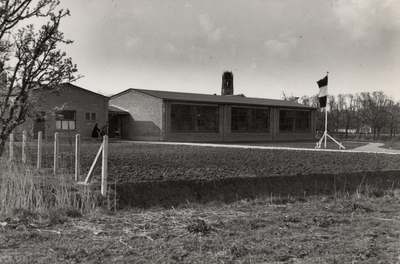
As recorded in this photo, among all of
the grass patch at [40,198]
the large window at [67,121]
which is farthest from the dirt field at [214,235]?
the large window at [67,121]

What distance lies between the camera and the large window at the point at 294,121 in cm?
4575

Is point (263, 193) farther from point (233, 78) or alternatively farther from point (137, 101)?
point (233, 78)

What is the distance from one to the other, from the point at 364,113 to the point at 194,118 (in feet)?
108

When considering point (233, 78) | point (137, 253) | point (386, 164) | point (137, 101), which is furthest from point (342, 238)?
point (233, 78)

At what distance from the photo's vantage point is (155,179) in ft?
33.7

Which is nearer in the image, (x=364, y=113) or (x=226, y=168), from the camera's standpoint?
(x=226, y=168)

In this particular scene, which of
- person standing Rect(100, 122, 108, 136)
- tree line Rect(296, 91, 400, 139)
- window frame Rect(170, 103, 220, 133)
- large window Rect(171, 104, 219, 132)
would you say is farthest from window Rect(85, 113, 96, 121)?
tree line Rect(296, 91, 400, 139)

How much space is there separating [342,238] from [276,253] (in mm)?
1216

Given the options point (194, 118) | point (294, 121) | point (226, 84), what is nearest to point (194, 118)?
point (194, 118)

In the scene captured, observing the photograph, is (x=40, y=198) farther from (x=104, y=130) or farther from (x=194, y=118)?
(x=194, y=118)

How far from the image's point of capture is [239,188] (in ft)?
36.1

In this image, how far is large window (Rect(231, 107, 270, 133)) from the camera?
4109 centimetres

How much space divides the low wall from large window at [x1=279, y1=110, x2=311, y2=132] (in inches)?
1245

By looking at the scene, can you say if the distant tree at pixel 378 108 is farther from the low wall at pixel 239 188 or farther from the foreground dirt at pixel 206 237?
the foreground dirt at pixel 206 237
